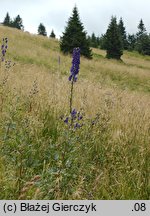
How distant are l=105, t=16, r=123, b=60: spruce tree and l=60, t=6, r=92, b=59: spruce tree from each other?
779 centimetres

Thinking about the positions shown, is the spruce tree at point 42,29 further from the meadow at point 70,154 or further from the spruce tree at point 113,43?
the meadow at point 70,154

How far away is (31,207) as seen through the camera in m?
2.94

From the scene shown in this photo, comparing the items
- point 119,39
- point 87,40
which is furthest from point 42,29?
point 87,40

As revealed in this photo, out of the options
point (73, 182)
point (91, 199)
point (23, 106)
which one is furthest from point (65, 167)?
point (23, 106)

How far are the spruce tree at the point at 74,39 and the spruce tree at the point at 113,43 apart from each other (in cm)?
779

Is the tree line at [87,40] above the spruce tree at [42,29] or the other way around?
the other way around

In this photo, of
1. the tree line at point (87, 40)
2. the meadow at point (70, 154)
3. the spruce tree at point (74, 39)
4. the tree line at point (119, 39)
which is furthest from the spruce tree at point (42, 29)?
the meadow at point (70, 154)

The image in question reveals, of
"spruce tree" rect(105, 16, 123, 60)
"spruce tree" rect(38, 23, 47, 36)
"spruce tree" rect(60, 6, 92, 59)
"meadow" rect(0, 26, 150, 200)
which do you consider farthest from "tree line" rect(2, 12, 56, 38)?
"meadow" rect(0, 26, 150, 200)

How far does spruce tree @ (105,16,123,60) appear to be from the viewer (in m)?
37.8

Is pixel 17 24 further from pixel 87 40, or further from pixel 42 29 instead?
pixel 87 40

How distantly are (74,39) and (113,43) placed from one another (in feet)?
36.6

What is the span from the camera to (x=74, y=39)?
28.5 m

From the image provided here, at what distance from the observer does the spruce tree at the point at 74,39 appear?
28.5 m

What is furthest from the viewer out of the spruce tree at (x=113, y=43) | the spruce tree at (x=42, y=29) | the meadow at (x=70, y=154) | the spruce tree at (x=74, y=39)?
the spruce tree at (x=42, y=29)
